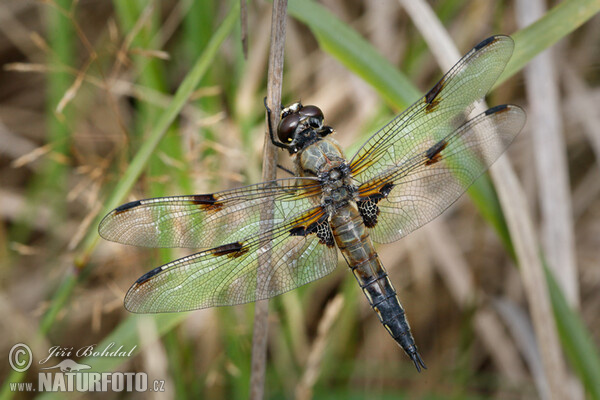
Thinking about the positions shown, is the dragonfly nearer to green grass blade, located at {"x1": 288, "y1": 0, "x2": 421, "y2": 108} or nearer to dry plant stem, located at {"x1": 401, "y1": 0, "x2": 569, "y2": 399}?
green grass blade, located at {"x1": 288, "y1": 0, "x2": 421, "y2": 108}

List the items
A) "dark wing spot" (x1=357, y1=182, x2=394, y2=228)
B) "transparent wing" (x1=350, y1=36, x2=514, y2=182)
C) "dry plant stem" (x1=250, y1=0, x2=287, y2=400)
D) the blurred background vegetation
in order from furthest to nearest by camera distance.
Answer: the blurred background vegetation
"dark wing spot" (x1=357, y1=182, x2=394, y2=228)
"transparent wing" (x1=350, y1=36, x2=514, y2=182)
"dry plant stem" (x1=250, y1=0, x2=287, y2=400)

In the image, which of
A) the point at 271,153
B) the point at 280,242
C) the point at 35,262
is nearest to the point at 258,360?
the point at 280,242

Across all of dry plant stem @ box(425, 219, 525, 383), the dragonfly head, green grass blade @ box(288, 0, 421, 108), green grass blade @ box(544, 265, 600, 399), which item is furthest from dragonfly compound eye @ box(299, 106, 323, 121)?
dry plant stem @ box(425, 219, 525, 383)

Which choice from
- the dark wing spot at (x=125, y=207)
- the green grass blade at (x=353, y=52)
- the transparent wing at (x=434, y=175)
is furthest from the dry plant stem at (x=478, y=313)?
the dark wing spot at (x=125, y=207)

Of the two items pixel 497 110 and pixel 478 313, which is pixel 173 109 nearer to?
pixel 497 110

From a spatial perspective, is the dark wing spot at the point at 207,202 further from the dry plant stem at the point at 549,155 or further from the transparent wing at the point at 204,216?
the dry plant stem at the point at 549,155

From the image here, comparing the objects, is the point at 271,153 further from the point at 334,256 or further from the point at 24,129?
the point at 24,129
